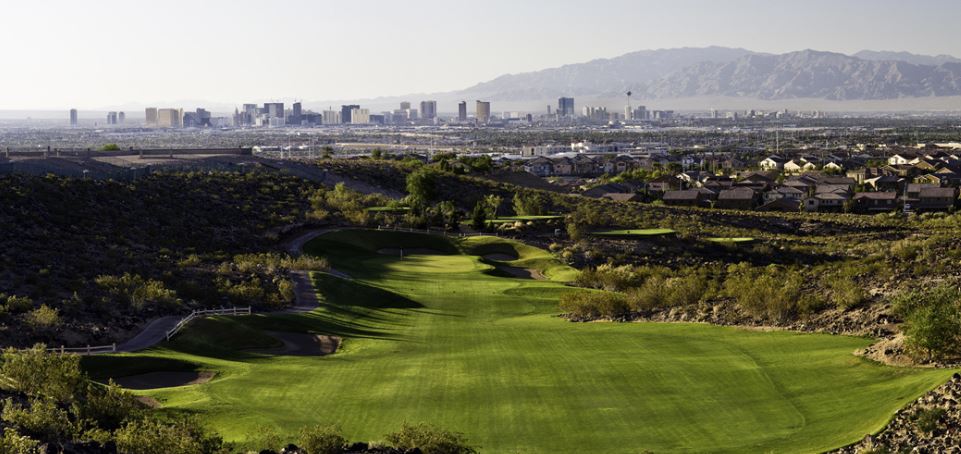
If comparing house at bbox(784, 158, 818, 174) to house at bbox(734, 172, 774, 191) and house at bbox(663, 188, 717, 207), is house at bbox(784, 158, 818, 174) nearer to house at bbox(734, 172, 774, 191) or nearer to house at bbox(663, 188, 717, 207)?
house at bbox(734, 172, 774, 191)

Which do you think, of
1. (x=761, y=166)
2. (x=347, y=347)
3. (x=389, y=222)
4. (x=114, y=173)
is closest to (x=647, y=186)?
(x=761, y=166)

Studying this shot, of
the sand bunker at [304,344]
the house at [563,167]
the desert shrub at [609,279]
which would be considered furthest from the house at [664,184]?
the sand bunker at [304,344]

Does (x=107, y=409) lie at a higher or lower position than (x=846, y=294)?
higher

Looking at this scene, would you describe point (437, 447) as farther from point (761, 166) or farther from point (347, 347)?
point (761, 166)

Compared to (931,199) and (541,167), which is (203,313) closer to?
(931,199)

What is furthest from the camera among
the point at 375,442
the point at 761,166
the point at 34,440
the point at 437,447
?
the point at 761,166

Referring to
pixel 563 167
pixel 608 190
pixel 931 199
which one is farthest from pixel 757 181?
pixel 563 167
